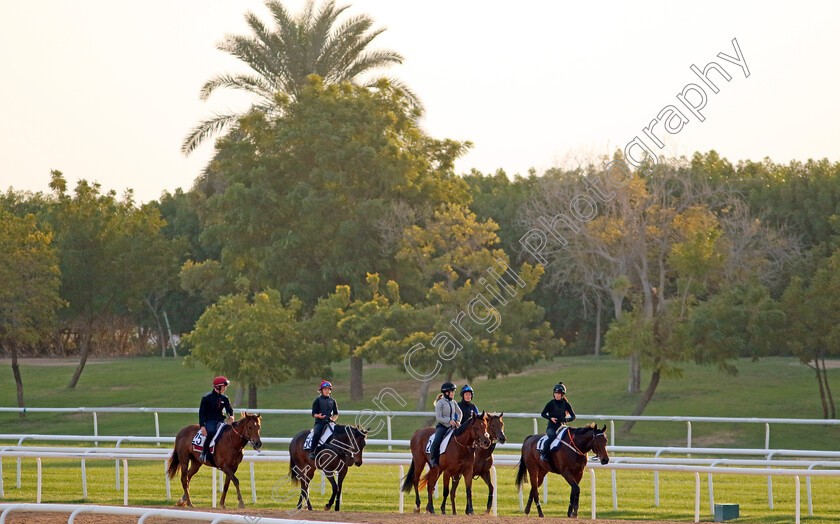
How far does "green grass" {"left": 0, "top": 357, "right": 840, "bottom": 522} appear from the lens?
1664cm

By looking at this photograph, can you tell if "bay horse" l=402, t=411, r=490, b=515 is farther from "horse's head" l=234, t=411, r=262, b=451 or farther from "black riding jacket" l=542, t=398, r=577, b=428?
"horse's head" l=234, t=411, r=262, b=451

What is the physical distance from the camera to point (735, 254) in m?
35.3

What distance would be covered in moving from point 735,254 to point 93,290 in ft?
83.6

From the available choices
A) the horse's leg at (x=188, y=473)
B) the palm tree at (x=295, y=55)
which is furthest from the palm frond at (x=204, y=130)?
the horse's leg at (x=188, y=473)

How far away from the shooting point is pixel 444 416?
1426 centimetres

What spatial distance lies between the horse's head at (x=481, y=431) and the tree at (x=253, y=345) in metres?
20.4

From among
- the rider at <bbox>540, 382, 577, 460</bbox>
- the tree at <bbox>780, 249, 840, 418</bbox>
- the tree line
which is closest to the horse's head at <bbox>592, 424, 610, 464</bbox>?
the rider at <bbox>540, 382, 577, 460</bbox>

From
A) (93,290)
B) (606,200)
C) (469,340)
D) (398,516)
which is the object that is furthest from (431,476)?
(93,290)

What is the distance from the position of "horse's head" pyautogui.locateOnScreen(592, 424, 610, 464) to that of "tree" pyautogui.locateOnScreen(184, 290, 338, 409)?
2117cm

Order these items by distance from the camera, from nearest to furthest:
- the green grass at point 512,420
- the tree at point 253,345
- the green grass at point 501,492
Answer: the green grass at point 501,492 → the green grass at point 512,420 → the tree at point 253,345

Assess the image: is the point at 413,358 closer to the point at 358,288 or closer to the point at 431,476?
the point at 358,288

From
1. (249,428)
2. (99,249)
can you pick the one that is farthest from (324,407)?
(99,249)

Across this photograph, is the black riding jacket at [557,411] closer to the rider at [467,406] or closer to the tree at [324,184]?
the rider at [467,406]

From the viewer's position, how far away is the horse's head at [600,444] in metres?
13.1
